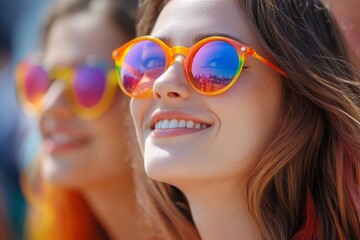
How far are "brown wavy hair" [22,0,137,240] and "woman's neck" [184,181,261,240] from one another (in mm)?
1194

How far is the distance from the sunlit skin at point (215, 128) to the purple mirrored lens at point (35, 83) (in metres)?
1.10

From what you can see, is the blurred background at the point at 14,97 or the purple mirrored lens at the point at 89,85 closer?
the blurred background at the point at 14,97

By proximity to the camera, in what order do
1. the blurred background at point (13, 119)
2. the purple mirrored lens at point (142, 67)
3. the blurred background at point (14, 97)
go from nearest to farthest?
the purple mirrored lens at point (142, 67) < the blurred background at point (14, 97) < the blurred background at point (13, 119)

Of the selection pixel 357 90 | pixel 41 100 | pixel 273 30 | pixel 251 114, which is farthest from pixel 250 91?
pixel 41 100

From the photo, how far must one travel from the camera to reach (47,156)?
2971 mm

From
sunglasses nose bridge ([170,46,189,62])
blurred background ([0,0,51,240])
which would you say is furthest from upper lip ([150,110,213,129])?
blurred background ([0,0,51,240])

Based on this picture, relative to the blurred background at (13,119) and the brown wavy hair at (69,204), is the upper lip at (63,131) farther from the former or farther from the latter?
the blurred background at (13,119)

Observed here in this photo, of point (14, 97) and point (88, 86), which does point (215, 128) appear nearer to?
point (88, 86)

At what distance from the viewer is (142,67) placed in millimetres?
2002

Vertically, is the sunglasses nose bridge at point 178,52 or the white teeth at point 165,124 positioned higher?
the sunglasses nose bridge at point 178,52

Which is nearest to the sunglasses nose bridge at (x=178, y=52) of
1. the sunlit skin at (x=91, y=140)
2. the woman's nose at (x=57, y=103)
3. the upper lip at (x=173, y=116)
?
the upper lip at (x=173, y=116)

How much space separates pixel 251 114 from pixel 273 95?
95 mm

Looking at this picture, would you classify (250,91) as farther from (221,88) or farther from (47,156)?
(47,156)

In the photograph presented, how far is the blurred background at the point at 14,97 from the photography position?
2379mm
